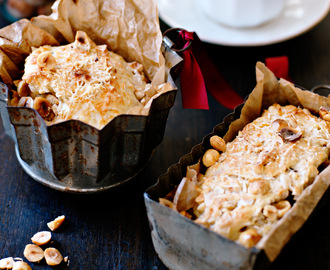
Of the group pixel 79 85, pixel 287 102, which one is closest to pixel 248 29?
pixel 287 102

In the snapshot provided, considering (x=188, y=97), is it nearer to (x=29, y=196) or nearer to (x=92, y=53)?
(x=92, y=53)

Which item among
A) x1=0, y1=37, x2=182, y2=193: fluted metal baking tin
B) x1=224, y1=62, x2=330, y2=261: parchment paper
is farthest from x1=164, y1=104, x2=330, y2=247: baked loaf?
x1=0, y1=37, x2=182, y2=193: fluted metal baking tin

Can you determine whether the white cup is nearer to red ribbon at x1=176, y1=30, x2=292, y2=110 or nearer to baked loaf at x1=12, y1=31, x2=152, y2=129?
red ribbon at x1=176, y1=30, x2=292, y2=110

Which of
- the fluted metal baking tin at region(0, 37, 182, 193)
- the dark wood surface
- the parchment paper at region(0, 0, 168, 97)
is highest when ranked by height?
the parchment paper at region(0, 0, 168, 97)

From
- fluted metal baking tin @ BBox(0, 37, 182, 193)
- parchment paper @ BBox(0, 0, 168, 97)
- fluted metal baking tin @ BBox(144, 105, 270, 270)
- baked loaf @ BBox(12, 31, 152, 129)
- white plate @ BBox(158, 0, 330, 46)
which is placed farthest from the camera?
white plate @ BBox(158, 0, 330, 46)

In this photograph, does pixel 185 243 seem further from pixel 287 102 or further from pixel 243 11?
pixel 243 11
